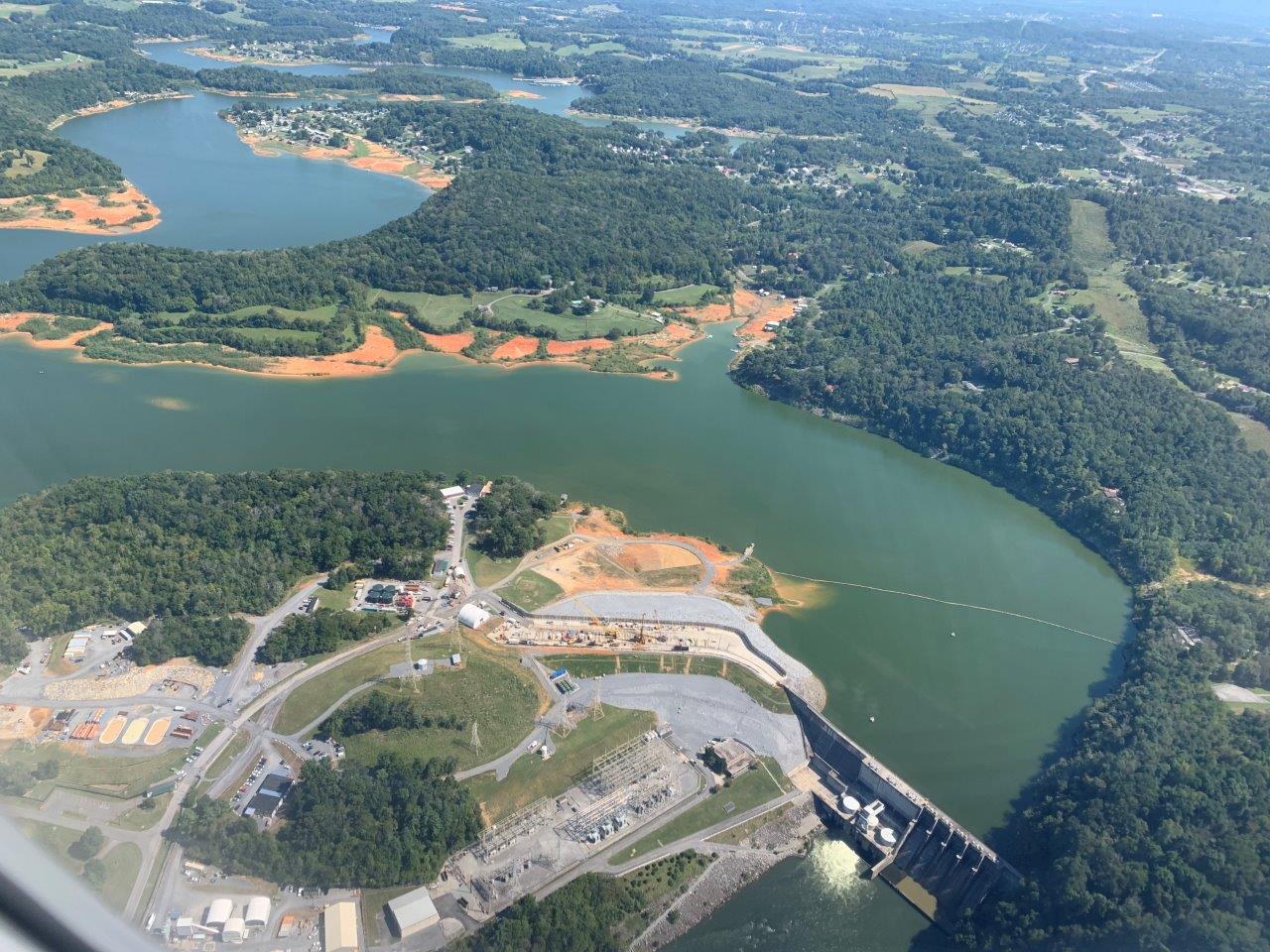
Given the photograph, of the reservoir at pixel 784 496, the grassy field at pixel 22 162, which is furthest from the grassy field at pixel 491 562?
the grassy field at pixel 22 162

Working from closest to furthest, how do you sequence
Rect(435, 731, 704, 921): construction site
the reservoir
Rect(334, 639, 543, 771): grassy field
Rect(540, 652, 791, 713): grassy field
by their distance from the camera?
1. Rect(435, 731, 704, 921): construction site
2. Rect(334, 639, 543, 771): grassy field
3. the reservoir
4. Rect(540, 652, 791, 713): grassy field

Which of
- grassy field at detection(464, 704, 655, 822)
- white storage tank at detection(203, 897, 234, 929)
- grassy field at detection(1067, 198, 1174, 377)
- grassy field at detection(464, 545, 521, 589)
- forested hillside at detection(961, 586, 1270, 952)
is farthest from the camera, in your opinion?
grassy field at detection(1067, 198, 1174, 377)

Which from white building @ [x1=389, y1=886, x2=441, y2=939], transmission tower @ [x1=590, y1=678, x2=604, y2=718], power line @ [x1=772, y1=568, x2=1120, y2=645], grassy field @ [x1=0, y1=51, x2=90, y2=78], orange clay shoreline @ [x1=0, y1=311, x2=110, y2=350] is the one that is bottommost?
power line @ [x1=772, y1=568, x2=1120, y2=645]

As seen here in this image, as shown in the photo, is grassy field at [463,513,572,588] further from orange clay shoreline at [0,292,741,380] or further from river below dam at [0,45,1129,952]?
orange clay shoreline at [0,292,741,380]

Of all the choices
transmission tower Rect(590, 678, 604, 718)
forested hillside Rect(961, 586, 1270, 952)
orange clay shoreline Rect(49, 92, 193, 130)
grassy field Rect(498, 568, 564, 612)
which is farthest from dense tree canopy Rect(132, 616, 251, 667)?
orange clay shoreline Rect(49, 92, 193, 130)

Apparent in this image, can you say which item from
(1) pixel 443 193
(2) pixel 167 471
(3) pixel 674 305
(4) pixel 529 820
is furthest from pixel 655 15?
(4) pixel 529 820

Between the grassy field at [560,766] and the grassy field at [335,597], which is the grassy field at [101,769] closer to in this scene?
the grassy field at [335,597]
